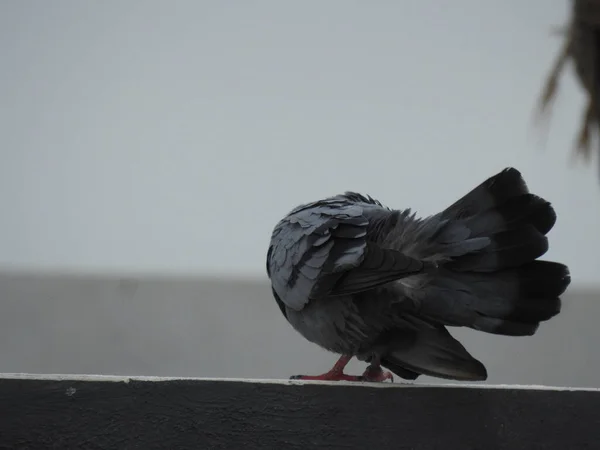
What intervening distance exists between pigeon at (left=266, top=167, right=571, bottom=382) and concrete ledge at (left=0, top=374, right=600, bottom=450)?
0.64ft

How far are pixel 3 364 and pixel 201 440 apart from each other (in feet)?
14.6

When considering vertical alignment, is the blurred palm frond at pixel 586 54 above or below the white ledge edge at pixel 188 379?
above

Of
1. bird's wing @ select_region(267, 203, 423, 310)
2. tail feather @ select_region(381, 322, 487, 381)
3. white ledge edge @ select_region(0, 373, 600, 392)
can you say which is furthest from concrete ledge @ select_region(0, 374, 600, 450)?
bird's wing @ select_region(267, 203, 423, 310)

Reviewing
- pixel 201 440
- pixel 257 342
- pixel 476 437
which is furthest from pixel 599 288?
pixel 201 440

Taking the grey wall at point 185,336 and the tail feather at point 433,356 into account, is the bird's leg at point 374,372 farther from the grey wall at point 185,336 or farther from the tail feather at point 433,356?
the grey wall at point 185,336

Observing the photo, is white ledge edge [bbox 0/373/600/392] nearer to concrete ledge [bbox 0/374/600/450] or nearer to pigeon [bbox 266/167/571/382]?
concrete ledge [bbox 0/374/600/450]

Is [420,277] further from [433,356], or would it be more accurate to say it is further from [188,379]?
[188,379]

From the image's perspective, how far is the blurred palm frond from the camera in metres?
4.30

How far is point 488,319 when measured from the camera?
87.2 inches

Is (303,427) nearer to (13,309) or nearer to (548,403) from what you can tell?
(548,403)

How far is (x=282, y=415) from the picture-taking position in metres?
2.01

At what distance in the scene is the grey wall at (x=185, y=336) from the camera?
609 centimetres

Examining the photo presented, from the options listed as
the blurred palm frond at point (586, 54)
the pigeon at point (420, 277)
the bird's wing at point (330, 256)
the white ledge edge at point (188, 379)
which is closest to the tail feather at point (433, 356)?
the pigeon at point (420, 277)

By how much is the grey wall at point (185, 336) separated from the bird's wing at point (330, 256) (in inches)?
146
